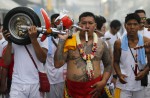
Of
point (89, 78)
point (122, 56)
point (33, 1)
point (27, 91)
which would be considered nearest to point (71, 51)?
point (89, 78)

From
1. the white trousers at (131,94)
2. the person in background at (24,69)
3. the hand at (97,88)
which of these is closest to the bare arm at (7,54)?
the person in background at (24,69)

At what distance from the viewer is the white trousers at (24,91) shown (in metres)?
4.73

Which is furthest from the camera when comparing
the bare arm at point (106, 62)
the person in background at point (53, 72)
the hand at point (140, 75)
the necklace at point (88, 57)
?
the person in background at point (53, 72)

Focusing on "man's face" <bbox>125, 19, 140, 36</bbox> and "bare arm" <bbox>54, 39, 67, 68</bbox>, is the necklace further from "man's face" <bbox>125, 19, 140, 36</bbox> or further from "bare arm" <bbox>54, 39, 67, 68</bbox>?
"man's face" <bbox>125, 19, 140, 36</bbox>

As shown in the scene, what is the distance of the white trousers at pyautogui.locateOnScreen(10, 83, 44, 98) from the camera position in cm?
473

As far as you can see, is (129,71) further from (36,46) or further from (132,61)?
(36,46)

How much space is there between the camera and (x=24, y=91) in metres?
4.74

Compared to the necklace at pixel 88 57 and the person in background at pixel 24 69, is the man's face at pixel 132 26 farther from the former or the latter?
the person in background at pixel 24 69

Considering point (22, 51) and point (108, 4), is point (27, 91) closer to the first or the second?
point (22, 51)

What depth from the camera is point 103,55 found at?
16.4ft

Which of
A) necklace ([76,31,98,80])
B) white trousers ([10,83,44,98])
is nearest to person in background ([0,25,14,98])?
white trousers ([10,83,44,98])

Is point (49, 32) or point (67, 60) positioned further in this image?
point (67, 60)

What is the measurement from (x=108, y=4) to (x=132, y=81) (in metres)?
48.1

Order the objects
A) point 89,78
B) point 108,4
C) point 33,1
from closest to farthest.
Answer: point 89,78, point 33,1, point 108,4
